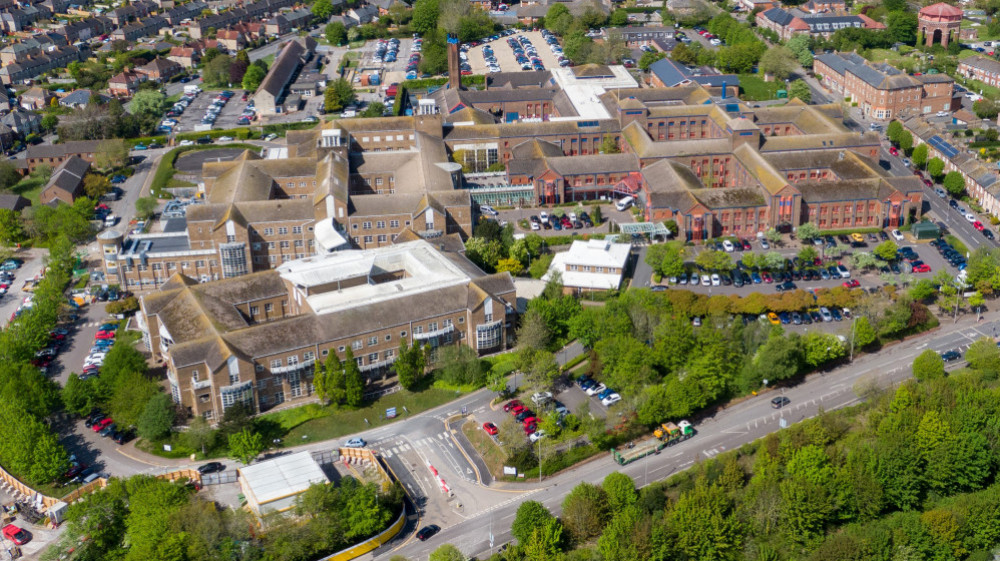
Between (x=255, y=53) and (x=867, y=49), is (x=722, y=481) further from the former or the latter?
(x=255, y=53)

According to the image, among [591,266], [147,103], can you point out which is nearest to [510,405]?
[591,266]

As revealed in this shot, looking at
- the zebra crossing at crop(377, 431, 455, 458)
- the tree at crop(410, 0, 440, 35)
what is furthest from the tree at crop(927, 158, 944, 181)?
the tree at crop(410, 0, 440, 35)

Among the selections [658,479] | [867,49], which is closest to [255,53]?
[867,49]

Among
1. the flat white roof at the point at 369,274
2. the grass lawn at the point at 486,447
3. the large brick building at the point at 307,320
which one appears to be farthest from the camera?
the flat white roof at the point at 369,274

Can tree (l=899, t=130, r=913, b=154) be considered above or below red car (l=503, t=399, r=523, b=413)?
above

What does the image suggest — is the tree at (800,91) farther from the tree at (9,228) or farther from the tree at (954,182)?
the tree at (9,228)

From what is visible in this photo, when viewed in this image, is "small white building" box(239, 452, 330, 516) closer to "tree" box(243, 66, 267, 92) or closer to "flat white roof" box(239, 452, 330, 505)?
"flat white roof" box(239, 452, 330, 505)

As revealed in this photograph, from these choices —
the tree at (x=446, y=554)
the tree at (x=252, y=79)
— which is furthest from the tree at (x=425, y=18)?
the tree at (x=446, y=554)
